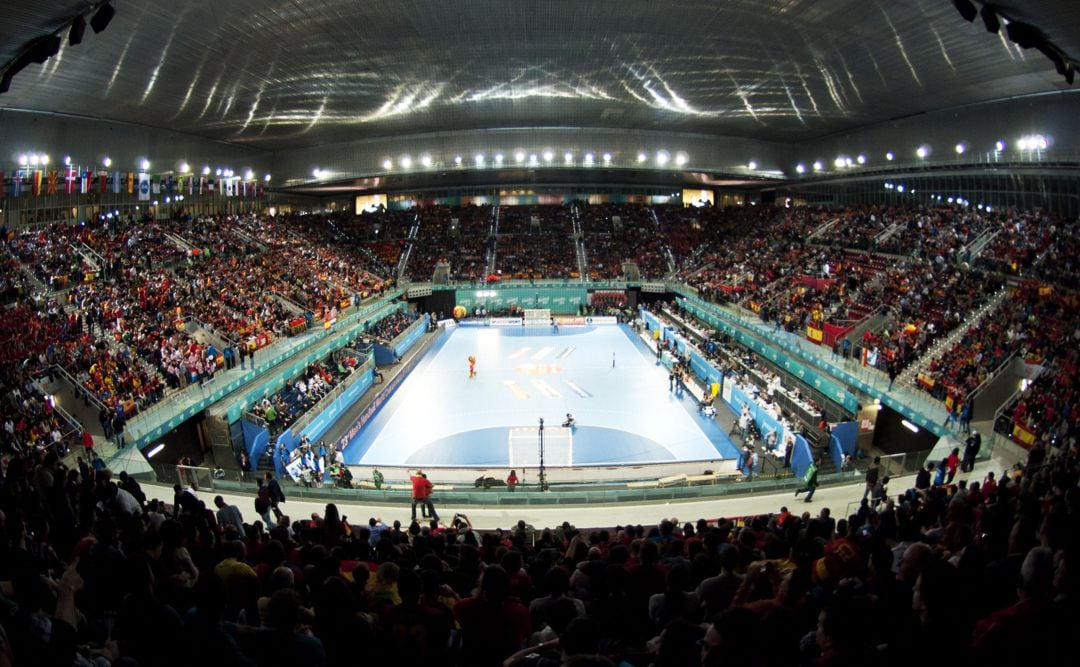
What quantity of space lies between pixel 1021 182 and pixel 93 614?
43.0 metres

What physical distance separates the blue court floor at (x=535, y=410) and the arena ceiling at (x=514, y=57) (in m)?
16.4

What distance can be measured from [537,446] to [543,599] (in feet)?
55.6

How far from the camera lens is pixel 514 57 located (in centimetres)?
3158

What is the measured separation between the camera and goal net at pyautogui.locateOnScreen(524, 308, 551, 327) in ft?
150

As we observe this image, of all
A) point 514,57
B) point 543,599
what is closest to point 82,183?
point 514,57

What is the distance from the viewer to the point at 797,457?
18609 millimetres

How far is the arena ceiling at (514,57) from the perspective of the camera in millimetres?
22734

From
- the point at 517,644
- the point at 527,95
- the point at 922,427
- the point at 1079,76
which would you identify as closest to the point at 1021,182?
the point at 1079,76

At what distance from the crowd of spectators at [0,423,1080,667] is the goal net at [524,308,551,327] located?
1518 inches

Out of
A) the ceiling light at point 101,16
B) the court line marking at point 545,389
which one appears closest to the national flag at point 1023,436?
the court line marking at point 545,389

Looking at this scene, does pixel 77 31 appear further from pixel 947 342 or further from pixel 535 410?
pixel 947 342

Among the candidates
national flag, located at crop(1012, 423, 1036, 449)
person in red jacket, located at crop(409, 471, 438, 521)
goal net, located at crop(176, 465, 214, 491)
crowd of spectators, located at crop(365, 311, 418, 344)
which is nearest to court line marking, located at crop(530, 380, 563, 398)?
crowd of spectators, located at crop(365, 311, 418, 344)

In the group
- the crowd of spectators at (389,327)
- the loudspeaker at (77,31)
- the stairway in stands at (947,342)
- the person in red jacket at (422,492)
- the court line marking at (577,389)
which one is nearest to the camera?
the person in red jacket at (422,492)

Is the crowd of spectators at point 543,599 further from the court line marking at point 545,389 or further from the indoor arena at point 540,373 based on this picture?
the court line marking at point 545,389
